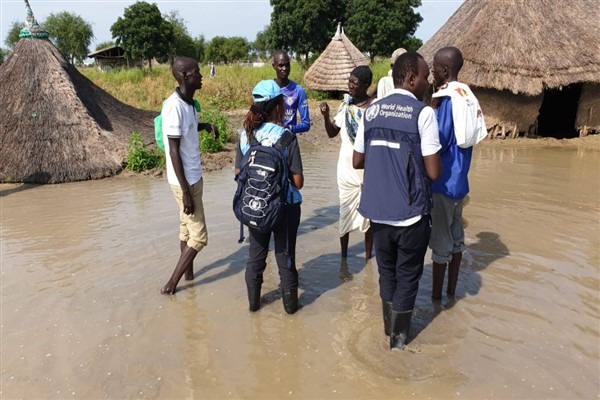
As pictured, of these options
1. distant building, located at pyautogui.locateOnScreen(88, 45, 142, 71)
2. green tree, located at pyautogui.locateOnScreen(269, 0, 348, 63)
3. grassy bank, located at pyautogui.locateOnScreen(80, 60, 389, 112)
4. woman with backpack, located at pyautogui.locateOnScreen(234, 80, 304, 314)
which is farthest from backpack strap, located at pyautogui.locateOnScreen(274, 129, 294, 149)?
distant building, located at pyautogui.locateOnScreen(88, 45, 142, 71)

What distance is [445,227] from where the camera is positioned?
3.31 m

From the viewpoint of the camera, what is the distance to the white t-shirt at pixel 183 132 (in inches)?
135

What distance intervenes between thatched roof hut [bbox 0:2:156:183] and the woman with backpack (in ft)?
19.3

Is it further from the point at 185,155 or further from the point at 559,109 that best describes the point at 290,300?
the point at 559,109

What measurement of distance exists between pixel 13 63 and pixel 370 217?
8880 millimetres

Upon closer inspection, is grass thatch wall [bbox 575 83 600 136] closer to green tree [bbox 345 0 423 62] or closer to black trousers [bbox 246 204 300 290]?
black trousers [bbox 246 204 300 290]

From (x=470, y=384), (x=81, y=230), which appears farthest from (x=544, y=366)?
(x=81, y=230)

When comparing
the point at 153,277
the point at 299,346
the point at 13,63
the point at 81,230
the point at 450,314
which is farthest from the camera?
the point at 13,63

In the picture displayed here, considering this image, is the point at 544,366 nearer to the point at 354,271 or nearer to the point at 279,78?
the point at 354,271

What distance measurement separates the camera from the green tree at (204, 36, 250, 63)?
5056cm

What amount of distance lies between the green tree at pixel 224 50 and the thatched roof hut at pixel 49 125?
43299 mm

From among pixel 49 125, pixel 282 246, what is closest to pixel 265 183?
pixel 282 246

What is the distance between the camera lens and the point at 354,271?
4297mm

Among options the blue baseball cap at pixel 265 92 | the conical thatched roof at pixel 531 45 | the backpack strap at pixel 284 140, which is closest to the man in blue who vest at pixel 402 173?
the backpack strap at pixel 284 140
